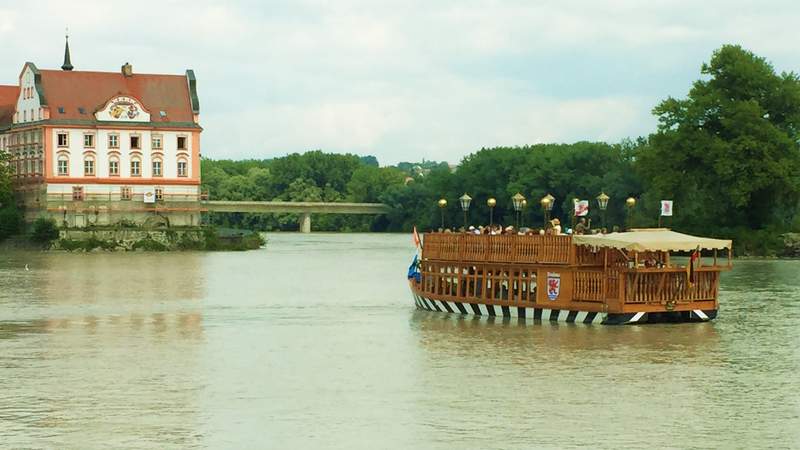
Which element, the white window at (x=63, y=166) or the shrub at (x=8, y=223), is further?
the white window at (x=63, y=166)

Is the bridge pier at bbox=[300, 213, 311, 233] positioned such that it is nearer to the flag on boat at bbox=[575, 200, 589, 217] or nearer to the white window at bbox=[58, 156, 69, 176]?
the white window at bbox=[58, 156, 69, 176]

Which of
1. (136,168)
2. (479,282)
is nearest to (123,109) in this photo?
(136,168)

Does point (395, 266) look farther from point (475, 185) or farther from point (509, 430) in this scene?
point (475, 185)

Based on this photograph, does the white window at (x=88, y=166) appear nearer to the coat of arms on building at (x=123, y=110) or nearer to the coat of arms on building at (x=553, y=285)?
the coat of arms on building at (x=123, y=110)

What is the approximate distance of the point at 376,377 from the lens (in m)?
32.2

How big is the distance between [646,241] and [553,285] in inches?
128

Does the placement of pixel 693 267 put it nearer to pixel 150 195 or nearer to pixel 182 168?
pixel 150 195

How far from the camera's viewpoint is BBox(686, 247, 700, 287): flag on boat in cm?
4169

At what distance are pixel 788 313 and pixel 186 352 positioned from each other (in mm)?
22438

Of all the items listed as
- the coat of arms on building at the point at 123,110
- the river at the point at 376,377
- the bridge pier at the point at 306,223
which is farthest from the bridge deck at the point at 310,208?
the river at the point at 376,377

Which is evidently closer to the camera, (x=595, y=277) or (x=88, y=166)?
(x=595, y=277)

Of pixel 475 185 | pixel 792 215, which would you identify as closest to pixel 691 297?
pixel 792 215

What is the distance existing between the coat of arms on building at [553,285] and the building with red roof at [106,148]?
262ft

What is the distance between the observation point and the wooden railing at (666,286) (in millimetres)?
41219
